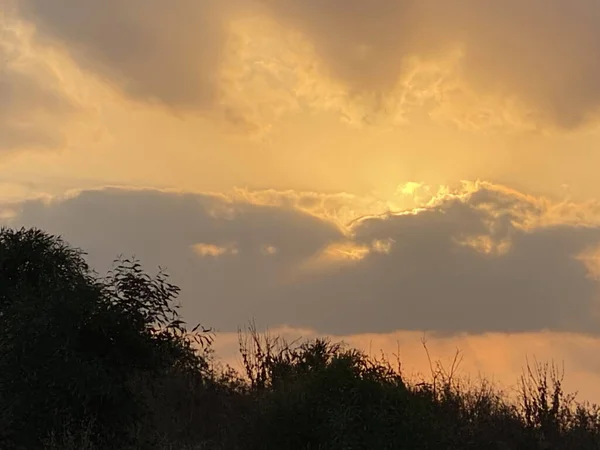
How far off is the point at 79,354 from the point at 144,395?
324cm

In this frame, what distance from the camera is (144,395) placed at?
24156mm

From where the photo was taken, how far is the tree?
69.7ft

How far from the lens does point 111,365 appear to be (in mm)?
→ 22156

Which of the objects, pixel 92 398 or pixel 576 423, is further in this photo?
pixel 576 423

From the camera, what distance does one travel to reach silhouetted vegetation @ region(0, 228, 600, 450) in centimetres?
2136

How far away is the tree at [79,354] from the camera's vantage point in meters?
21.2

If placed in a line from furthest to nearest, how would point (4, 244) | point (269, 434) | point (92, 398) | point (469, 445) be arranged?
point (4, 244) → point (469, 445) → point (269, 434) → point (92, 398)

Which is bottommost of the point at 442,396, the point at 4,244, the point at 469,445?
the point at 469,445

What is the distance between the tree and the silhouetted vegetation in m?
0.03

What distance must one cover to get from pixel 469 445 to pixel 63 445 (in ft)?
42.6

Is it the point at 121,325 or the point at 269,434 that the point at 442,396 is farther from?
the point at 121,325

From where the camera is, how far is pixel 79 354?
855 inches

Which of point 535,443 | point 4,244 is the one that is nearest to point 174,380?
point 4,244

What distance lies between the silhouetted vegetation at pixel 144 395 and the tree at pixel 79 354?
0.03 meters
